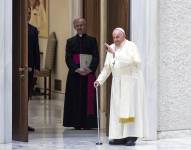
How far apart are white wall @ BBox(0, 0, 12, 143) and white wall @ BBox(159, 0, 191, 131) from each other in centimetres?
261

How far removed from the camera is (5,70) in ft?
32.7

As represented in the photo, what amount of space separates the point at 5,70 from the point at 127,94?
6.46 ft

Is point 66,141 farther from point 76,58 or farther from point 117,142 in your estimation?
point 76,58

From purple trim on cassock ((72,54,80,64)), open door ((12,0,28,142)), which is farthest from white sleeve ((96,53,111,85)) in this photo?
purple trim on cassock ((72,54,80,64))

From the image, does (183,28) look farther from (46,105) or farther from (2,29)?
(46,105)

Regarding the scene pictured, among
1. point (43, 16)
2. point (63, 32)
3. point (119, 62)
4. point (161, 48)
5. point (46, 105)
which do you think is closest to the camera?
point (119, 62)

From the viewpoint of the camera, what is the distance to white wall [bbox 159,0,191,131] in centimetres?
1084

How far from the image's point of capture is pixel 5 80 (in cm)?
998

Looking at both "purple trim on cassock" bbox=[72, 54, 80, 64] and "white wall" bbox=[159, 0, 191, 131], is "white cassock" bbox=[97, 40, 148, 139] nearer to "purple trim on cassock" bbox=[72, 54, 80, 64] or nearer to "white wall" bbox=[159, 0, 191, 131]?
"white wall" bbox=[159, 0, 191, 131]

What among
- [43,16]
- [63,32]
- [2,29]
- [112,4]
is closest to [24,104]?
[2,29]

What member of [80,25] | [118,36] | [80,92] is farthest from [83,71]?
[118,36]

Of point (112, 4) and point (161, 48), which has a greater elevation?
point (112, 4)

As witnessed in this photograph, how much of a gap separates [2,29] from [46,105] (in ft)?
22.2

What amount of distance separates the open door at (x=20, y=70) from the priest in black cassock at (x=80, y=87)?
61.5 inches
